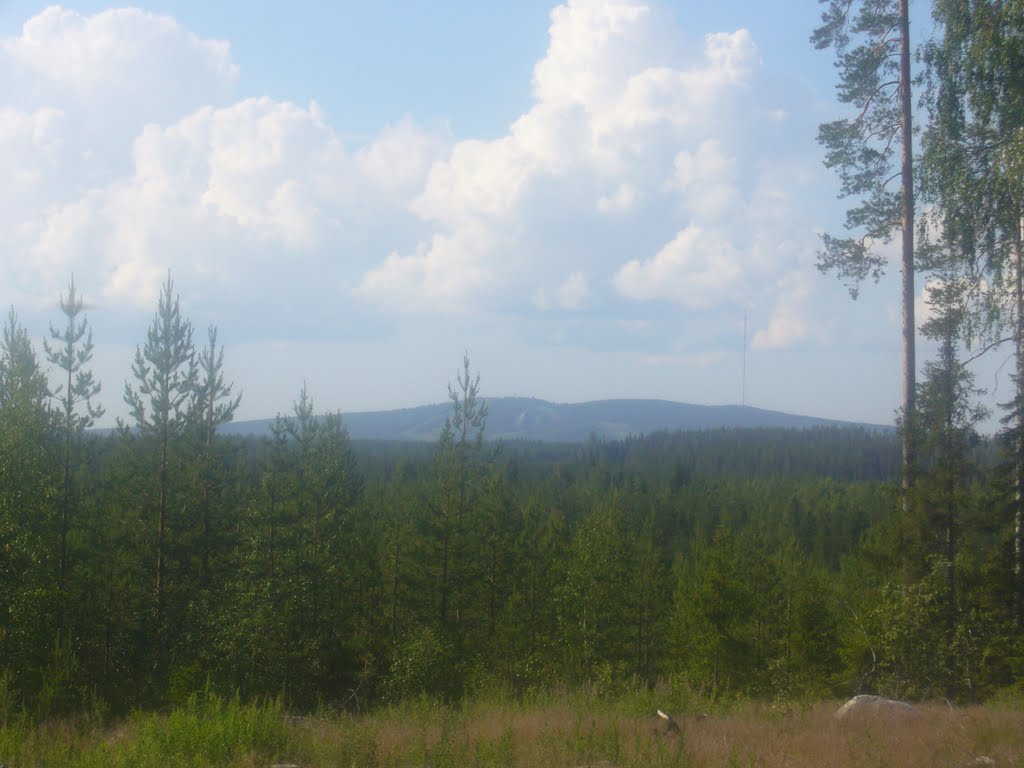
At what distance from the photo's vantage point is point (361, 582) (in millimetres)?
26250

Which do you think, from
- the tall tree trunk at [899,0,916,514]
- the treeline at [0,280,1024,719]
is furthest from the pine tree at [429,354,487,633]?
the tall tree trunk at [899,0,916,514]

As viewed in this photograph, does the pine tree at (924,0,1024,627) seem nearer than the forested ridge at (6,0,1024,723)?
Yes

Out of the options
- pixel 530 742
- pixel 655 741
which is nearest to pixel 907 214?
pixel 655 741

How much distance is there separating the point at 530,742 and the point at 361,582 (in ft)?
61.6

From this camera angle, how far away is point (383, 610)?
29266 mm

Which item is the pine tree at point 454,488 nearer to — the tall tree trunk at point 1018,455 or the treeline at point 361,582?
the treeline at point 361,582

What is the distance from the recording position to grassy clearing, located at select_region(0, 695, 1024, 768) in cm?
762

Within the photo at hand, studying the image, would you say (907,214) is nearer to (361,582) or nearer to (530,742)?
(530,742)

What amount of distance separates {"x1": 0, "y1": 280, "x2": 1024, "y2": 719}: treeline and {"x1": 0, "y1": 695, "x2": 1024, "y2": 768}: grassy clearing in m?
3.52

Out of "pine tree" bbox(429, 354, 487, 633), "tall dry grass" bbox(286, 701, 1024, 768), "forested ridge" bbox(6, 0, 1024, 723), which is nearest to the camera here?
"tall dry grass" bbox(286, 701, 1024, 768)

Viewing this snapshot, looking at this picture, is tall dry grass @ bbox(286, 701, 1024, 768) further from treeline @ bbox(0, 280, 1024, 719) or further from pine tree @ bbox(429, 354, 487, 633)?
pine tree @ bbox(429, 354, 487, 633)

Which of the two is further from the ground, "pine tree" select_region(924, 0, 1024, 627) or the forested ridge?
"pine tree" select_region(924, 0, 1024, 627)

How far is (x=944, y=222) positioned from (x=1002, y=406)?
27.2 feet

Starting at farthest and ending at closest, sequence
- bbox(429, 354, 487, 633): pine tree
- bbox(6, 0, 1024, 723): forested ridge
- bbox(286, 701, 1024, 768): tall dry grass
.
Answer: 1. bbox(429, 354, 487, 633): pine tree
2. bbox(6, 0, 1024, 723): forested ridge
3. bbox(286, 701, 1024, 768): tall dry grass
